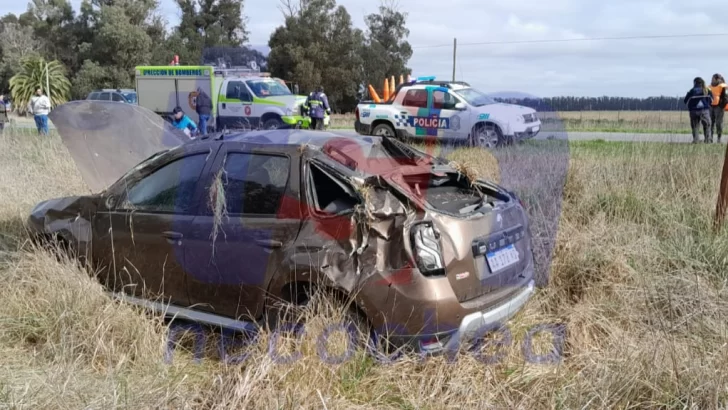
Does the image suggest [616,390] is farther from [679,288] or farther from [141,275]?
[141,275]

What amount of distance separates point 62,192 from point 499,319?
6594mm

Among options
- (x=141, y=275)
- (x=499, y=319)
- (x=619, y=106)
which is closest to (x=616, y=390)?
(x=499, y=319)

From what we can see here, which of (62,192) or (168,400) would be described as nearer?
(168,400)

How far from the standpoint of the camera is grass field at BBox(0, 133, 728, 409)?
299cm

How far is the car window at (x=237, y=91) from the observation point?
18453mm

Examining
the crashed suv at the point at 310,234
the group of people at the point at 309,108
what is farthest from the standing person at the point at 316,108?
the crashed suv at the point at 310,234

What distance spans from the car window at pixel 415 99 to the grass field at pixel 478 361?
30.9 ft

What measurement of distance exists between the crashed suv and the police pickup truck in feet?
45.3

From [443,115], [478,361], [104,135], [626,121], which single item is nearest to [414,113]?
[443,115]

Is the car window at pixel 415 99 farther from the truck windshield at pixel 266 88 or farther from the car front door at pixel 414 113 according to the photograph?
the truck windshield at pixel 266 88

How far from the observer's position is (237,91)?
61.1ft

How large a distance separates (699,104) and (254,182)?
12.0 metres

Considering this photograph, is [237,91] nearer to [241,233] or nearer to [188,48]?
[241,233]

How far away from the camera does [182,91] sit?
20562 millimetres
